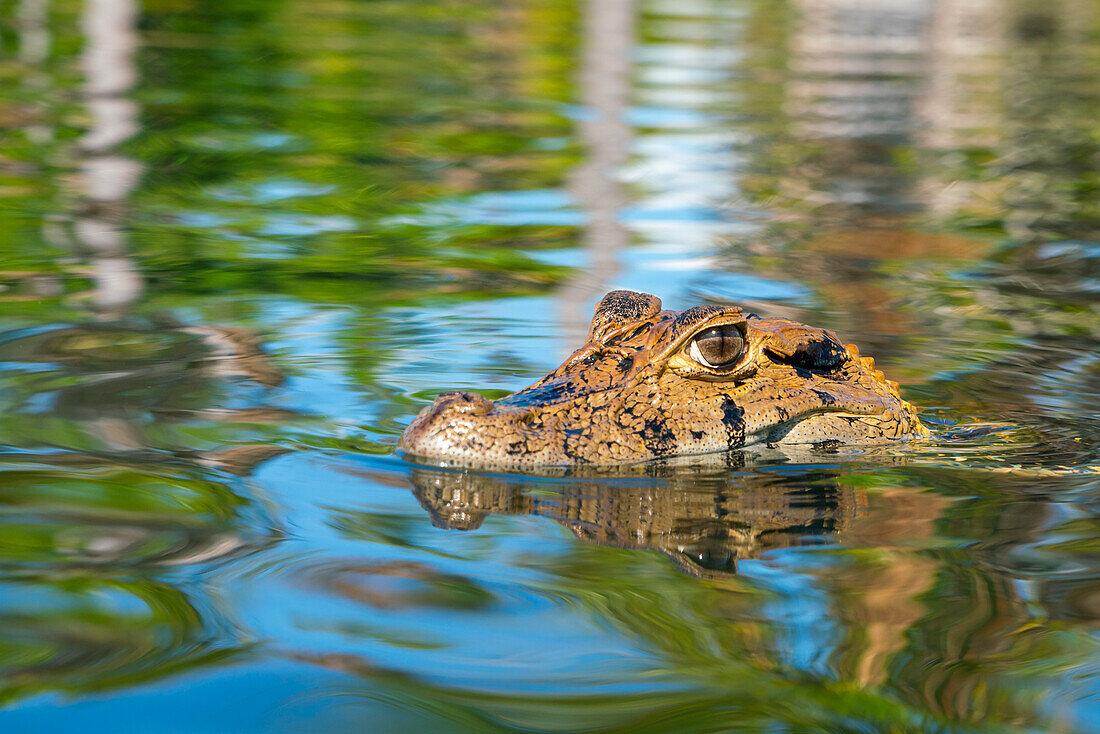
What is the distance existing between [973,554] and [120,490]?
2.25 meters

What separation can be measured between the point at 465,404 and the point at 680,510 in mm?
652

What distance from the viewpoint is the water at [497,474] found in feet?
8.76

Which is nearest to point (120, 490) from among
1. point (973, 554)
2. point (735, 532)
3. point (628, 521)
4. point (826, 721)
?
point (628, 521)

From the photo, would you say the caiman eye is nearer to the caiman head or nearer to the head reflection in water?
the caiman head

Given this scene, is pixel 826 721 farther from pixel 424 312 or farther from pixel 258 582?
pixel 424 312

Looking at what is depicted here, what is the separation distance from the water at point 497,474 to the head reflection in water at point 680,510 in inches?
0.6

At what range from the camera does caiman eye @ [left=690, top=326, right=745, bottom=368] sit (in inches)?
158

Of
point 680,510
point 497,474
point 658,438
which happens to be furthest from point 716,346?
point 497,474

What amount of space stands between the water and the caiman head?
0.31 ft

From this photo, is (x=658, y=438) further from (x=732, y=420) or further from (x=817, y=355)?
(x=817, y=355)

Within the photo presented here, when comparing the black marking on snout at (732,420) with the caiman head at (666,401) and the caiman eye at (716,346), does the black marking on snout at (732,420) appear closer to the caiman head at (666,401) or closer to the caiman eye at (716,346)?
the caiman head at (666,401)

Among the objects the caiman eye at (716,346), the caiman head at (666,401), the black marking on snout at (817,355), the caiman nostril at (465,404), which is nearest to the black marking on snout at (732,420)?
the caiman head at (666,401)

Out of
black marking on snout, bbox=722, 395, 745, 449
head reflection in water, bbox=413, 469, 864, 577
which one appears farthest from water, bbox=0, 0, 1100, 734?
black marking on snout, bbox=722, 395, 745, 449

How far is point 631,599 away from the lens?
306cm
